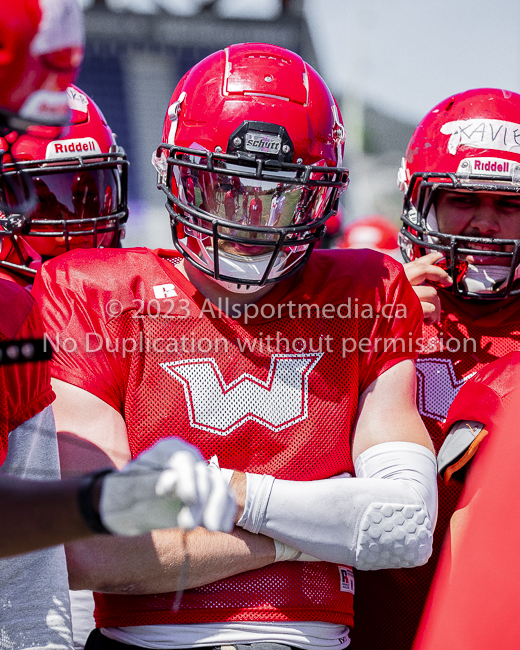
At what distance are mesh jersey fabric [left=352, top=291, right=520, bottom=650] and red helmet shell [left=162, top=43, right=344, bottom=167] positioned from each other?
2.05 feet

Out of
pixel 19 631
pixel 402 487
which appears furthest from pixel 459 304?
pixel 19 631

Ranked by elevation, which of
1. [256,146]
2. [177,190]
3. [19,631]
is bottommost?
[19,631]

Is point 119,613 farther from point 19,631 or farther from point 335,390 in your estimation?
point 335,390

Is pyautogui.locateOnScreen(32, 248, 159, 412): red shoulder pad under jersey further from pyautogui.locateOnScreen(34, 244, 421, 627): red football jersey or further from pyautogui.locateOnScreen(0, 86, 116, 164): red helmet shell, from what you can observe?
pyautogui.locateOnScreen(0, 86, 116, 164): red helmet shell

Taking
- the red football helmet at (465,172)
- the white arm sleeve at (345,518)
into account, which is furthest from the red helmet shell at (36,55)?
the red football helmet at (465,172)

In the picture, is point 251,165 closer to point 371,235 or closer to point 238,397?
point 238,397

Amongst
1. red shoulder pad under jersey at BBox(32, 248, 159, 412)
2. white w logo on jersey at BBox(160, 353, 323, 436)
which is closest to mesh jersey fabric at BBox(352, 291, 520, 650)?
white w logo on jersey at BBox(160, 353, 323, 436)

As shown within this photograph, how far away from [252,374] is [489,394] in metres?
0.56

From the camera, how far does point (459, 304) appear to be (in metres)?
2.39

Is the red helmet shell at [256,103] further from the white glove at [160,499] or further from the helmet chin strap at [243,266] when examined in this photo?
A: the white glove at [160,499]

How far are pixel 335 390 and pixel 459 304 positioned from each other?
0.69 m

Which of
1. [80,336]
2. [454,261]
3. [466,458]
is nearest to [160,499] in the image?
[80,336]

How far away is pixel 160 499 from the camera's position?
3.73ft

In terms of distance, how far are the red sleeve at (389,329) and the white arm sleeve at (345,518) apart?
323mm
